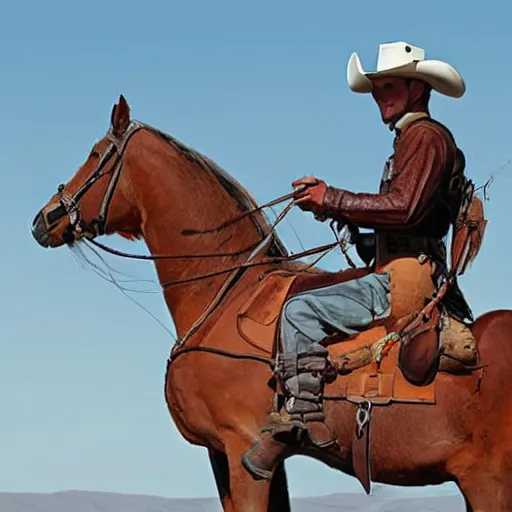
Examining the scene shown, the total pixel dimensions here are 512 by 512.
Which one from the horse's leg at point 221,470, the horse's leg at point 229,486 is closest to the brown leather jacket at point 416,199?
the horse's leg at point 229,486

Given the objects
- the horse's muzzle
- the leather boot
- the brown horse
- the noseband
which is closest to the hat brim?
the brown horse

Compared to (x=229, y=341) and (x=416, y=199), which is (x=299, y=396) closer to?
(x=229, y=341)

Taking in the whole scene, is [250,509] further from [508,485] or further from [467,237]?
[467,237]

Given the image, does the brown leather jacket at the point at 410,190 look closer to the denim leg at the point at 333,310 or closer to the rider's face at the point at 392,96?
the rider's face at the point at 392,96

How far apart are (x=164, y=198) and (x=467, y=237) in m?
2.27

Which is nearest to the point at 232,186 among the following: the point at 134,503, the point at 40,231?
the point at 40,231

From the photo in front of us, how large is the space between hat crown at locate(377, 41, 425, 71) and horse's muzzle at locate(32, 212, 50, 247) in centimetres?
294

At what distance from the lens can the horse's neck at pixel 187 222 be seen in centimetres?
927

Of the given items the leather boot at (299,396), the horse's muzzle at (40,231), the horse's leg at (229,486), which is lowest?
the horse's leg at (229,486)

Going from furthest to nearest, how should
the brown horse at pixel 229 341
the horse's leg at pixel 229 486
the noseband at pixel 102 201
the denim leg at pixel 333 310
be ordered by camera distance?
the noseband at pixel 102 201, the horse's leg at pixel 229 486, the denim leg at pixel 333 310, the brown horse at pixel 229 341

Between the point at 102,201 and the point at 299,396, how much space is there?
2265 millimetres

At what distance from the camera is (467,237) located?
28.1ft

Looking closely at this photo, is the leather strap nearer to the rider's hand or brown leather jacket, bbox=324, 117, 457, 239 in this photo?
brown leather jacket, bbox=324, 117, 457, 239

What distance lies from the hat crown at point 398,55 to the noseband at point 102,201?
195 cm
